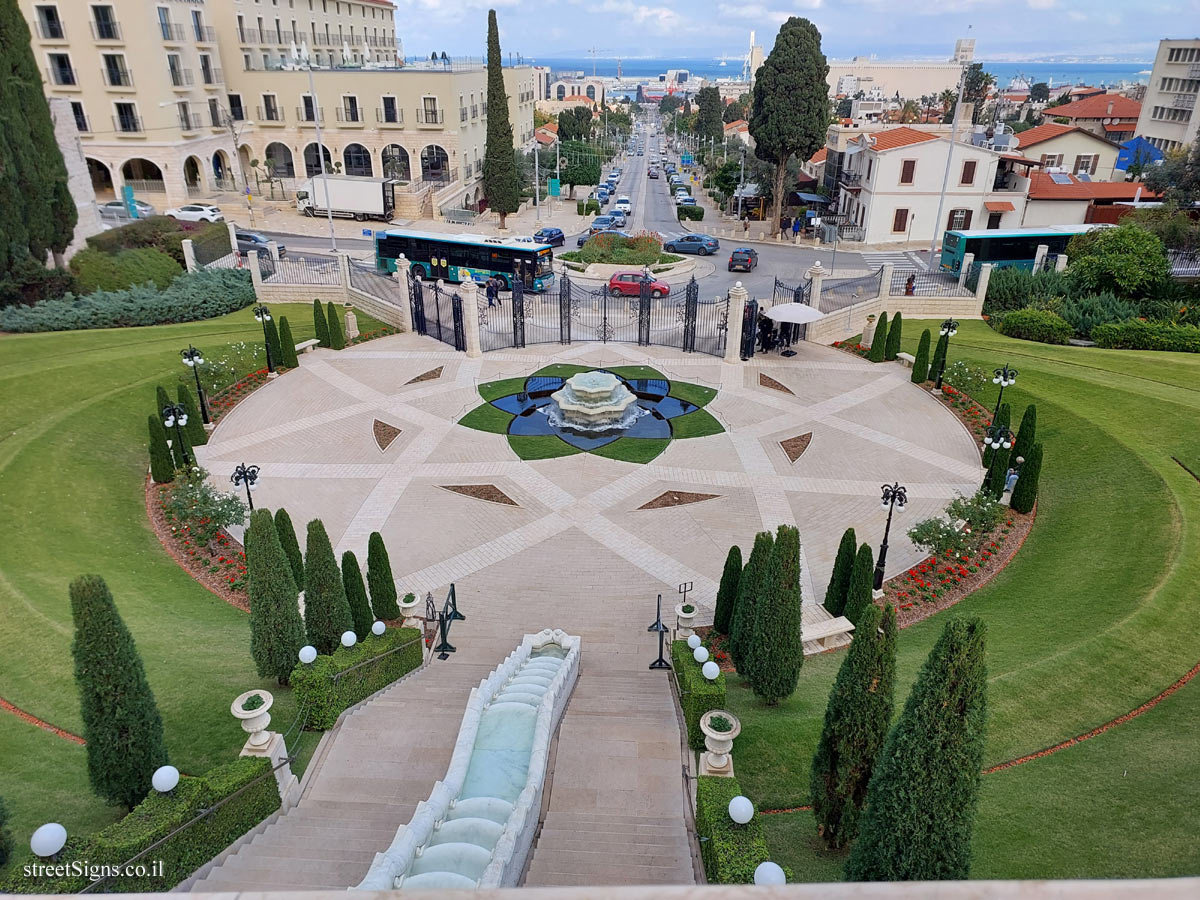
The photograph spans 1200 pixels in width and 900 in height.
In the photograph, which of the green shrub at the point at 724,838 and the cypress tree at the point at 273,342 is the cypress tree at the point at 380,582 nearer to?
the green shrub at the point at 724,838

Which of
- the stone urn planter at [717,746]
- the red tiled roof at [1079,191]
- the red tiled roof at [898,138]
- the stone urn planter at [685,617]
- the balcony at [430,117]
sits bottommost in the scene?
the stone urn planter at [685,617]

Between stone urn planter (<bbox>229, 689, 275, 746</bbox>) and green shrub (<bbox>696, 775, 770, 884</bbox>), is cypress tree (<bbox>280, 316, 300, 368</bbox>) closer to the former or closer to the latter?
stone urn planter (<bbox>229, 689, 275, 746</bbox>)

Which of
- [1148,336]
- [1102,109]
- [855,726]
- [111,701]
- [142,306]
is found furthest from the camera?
[1102,109]

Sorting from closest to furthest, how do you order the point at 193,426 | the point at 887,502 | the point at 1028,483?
the point at 887,502, the point at 1028,483, the point at 193,426

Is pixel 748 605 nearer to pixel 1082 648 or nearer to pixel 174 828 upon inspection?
pixel 1082 648

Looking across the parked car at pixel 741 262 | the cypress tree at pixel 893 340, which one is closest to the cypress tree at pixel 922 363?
the cypress tree at pixel 893 340

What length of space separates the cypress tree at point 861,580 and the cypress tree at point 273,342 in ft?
70.5

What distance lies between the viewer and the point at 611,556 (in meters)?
16.9

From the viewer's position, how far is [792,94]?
45719 millimetres

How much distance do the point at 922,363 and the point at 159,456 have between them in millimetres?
23769

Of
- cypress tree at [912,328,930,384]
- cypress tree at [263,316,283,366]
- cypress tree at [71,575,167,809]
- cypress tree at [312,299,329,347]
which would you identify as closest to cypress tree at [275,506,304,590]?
cypress tree at [71,575,167,809]

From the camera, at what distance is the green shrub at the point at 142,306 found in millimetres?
28281

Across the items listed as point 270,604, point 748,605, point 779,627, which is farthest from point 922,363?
point 270,604

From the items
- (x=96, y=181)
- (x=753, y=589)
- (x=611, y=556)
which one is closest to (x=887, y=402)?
(x=611, y=556)
